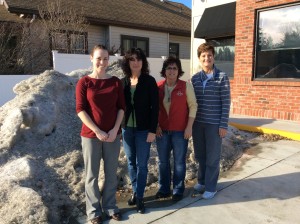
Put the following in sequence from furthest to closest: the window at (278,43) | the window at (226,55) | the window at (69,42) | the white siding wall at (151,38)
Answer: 1. the white siding wall at (151,38)
2. the window at (69,42)
3. the window at (226,55)
4. the window at (278,43)

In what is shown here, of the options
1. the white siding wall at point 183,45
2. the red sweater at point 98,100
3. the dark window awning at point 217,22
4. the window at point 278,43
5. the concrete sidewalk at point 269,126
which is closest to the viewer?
the red sweater at point 98,100

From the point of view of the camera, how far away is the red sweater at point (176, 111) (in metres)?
3.39

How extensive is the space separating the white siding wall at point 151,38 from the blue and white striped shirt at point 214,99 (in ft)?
41.4

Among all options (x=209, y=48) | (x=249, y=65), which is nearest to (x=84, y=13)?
(x=249, y=65)

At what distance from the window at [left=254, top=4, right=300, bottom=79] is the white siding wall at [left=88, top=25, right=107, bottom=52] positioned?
932cm

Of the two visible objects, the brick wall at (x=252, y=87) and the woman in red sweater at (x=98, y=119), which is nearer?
the woman in red sweater at (x=98, y=119)

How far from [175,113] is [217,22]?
798cm

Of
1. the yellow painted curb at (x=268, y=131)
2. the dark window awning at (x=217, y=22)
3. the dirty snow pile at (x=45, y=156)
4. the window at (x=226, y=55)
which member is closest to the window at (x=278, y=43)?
the yellow painted curb at (x=268, y=131)

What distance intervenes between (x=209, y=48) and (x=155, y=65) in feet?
34.9

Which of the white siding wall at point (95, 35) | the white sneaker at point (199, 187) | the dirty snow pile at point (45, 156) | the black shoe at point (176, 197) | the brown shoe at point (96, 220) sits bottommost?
the brown shoe at point (96, 220)

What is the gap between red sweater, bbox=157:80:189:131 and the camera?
11.1 ft

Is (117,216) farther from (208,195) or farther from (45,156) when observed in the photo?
(45,156)

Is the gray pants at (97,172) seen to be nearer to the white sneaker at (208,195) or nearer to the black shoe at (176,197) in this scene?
the black shoe at (176,197)

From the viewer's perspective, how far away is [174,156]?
3.58 metres
